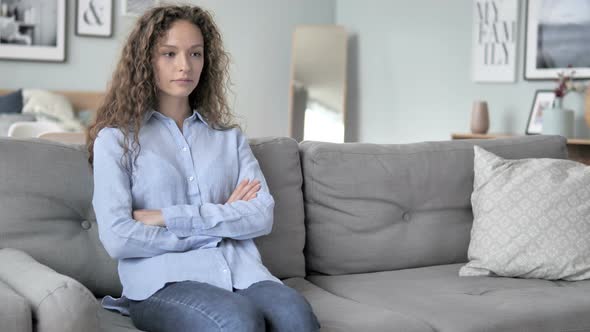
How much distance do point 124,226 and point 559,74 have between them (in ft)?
12.0

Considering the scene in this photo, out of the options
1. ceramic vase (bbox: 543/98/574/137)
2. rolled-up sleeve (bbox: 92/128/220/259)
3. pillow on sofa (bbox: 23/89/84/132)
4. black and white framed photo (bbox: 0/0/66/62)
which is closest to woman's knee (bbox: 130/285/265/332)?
rolled-up sleeve (bbox: 92/128/220/259)

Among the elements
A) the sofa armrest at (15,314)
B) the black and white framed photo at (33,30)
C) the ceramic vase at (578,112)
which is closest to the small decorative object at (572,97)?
the ceramic vase at (578,112)

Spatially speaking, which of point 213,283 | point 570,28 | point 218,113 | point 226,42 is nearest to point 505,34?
point 570,28

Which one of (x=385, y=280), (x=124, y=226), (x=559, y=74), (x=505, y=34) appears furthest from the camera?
(x=505, y=34)

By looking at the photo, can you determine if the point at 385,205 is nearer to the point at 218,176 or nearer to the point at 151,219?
the point at 218,176

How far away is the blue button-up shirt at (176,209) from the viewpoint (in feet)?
6.34

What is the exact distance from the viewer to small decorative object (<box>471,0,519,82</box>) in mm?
5375

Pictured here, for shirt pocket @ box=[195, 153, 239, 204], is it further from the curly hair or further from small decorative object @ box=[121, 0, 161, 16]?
small decorative object @ box=[121, 0, 161, 16]

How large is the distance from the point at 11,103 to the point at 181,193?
417 cm

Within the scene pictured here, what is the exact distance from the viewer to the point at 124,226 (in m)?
1.91

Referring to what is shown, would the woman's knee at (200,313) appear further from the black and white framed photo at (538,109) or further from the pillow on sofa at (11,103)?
the pillow on sofa at (11,103)

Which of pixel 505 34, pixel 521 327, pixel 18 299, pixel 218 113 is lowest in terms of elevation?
pixel 521 327

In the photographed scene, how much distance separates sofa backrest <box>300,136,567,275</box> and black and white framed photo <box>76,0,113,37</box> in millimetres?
4509

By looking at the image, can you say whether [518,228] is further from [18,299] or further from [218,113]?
[18,299]
